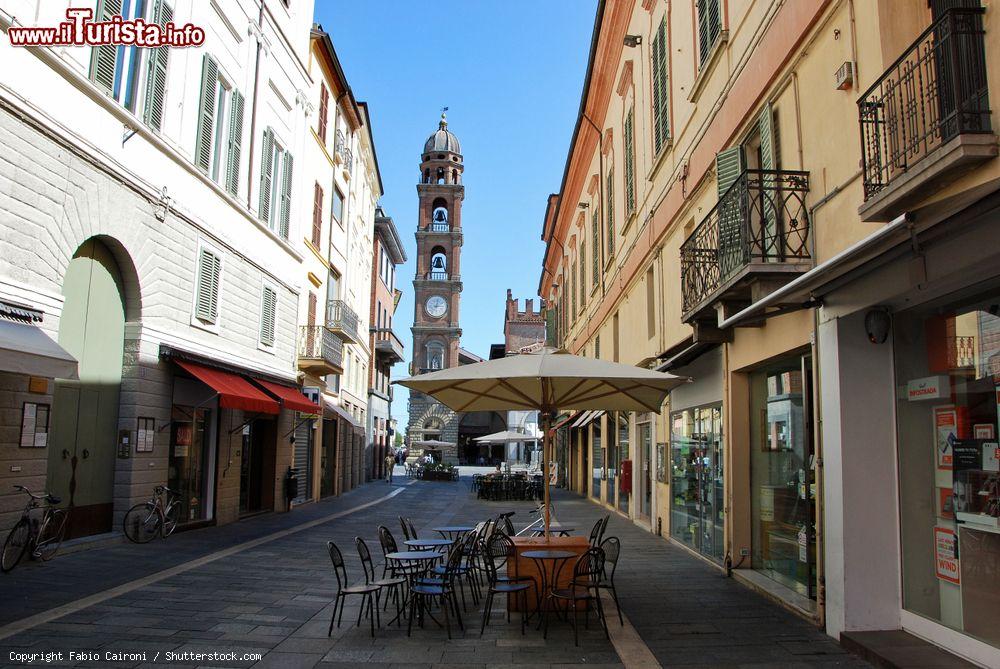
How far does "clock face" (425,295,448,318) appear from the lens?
6888cm

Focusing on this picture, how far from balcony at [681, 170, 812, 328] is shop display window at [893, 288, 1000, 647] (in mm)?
1286

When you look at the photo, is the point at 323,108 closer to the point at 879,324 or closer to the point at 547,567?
the point at 547,567

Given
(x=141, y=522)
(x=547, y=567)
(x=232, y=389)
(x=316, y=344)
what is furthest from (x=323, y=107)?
(x=547, y=567)

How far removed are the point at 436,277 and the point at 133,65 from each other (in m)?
57.4

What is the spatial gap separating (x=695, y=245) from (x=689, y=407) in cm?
341

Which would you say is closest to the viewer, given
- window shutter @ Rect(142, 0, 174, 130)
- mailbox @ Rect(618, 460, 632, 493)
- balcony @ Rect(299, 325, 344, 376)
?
window shutter @ Rect(142, 0, 174, 130)

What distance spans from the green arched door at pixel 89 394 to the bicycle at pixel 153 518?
334 millimetres

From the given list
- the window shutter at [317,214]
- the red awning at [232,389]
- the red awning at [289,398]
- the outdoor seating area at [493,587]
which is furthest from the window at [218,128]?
the outdoor seating area at [493,587]

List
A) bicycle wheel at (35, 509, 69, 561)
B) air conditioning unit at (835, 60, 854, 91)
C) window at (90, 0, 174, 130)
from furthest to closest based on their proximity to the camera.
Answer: window at (90, 0, 174, 130), bicycle wheel at (35, 509, 69, 561), air conditioning unit at (835, 60, 854, 91)

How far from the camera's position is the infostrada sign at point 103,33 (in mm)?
9344

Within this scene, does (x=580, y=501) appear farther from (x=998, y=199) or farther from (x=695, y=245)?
(x=998, y=199)

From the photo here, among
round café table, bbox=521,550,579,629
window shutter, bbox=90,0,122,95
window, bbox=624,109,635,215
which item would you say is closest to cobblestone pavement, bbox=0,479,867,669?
round café table, bbox=521,550,579,629

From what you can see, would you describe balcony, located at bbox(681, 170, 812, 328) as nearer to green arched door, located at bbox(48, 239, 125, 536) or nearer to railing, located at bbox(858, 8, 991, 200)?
railing, located at bbox(858, 8, 991, 200)

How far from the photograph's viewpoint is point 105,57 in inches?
441
